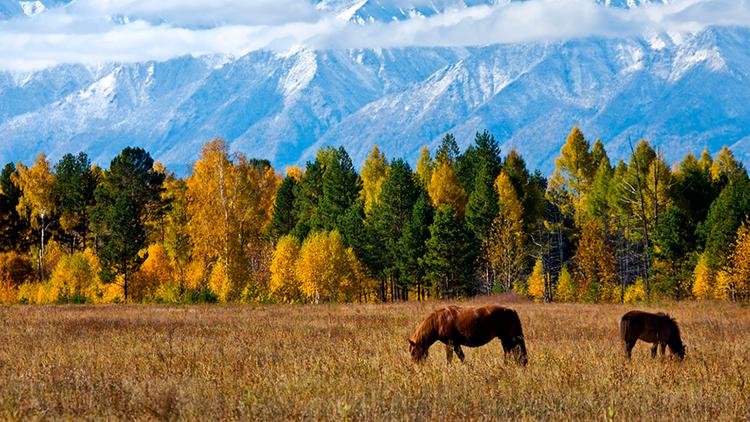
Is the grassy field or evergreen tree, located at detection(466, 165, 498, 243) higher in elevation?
evergreen tree, located at detection(466, 165, 498, 243)

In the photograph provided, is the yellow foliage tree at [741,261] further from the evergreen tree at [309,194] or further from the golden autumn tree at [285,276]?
the evergreen tree at [309,194]

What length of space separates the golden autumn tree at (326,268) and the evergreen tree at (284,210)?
20.2 metres

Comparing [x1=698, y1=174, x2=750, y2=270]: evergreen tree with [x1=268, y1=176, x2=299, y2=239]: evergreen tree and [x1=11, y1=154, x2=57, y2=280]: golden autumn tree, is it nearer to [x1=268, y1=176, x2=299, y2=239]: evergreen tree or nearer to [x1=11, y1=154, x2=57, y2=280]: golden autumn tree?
[x1=268, y1=176, x2=299, y2=239]: evergreen tree

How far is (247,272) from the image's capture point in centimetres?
5556

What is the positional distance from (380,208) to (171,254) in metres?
14.9

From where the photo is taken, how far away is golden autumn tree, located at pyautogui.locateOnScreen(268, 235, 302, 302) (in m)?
57.7

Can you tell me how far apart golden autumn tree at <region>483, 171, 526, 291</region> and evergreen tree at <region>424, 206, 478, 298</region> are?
342cm

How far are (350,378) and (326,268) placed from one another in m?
41.9

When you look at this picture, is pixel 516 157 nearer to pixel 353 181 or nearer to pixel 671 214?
pixel 353 181

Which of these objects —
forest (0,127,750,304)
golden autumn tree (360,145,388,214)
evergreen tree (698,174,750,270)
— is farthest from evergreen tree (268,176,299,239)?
evergreen tree (698,174,750,270)

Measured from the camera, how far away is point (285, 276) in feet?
190

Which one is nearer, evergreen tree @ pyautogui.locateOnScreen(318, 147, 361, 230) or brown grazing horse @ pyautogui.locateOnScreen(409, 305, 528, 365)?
brown grazing horse @ pyautogui.locateOnScreen(409, 305, 528, 365)

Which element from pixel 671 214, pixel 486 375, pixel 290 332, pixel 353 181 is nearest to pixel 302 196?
pixel 353 181

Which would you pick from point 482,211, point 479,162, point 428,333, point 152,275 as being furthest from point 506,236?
point 428,333
